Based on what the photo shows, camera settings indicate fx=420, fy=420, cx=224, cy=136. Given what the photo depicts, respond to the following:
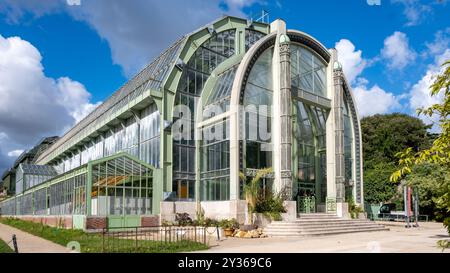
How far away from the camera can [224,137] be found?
27.2 meters

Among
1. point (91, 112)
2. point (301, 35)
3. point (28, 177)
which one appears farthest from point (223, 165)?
point (28, 177)

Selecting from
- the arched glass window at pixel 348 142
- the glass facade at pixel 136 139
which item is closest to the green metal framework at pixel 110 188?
the glass facade at pixel 136 139

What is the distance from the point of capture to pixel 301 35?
31.1 m

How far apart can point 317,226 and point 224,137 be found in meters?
7.97

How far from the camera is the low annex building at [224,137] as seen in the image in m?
25.8

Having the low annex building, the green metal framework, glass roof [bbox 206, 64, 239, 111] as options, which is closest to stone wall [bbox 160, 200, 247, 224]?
the low annex building

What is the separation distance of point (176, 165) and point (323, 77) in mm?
13548

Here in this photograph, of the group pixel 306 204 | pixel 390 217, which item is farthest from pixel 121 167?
pixel 390 217

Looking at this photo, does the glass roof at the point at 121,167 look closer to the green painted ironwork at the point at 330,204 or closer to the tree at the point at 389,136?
the green painted ironwork at the point at 330,204

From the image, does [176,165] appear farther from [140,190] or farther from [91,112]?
[91,112]

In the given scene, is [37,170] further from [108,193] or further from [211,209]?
[211,209]

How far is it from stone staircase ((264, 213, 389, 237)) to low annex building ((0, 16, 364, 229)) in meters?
1.29

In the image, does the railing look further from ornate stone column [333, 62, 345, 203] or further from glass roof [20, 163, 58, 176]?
glass roof [20, 163, 58, 176]

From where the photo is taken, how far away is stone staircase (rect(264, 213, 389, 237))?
2303 cm
